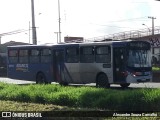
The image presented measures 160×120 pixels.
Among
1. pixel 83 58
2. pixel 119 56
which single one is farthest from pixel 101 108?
pixel 83 58

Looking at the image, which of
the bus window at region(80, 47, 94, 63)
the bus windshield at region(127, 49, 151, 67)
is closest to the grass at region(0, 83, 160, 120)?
the bus windshield at region(127, 49, 151, 67)

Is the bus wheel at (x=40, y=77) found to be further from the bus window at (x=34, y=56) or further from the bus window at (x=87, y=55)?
the bus window at (x=87, y=55)

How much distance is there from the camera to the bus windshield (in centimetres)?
2302

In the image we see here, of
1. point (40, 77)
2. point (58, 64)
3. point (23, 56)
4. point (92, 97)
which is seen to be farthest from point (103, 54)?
point (92, 97)

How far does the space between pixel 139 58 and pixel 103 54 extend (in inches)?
80.2

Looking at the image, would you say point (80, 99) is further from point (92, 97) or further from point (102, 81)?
point (102, 81)

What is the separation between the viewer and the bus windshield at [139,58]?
23.0 m

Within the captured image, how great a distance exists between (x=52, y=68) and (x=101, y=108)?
14.6 meters

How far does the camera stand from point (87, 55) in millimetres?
24797

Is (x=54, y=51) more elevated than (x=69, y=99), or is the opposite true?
(x=54, y=51)

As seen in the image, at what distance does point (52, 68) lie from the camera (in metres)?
27.1

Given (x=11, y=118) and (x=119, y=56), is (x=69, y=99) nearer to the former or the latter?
(x=11, y=118)

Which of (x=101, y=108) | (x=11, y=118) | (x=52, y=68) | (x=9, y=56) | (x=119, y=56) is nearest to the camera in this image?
(x=11, y=118)

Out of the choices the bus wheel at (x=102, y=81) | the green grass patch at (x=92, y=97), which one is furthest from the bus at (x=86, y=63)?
the green grass patch at (x=92, y=97)
